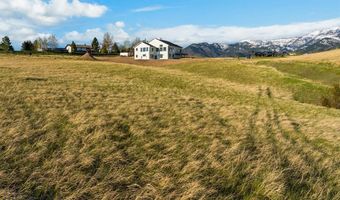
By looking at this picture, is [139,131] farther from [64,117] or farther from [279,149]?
[279,149]

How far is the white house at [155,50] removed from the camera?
5655 inches

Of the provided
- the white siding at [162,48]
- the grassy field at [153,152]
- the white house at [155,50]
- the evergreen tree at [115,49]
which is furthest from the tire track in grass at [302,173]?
the evergreen tree at [115,49]

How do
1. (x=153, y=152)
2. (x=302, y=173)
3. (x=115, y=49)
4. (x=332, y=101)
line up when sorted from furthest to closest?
(x=115, y=49) < (x=332, y=101) < (x=153, y=152) < (x=302, y=173)

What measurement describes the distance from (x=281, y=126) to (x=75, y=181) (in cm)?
1463

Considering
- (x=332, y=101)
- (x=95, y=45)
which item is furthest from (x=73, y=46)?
(x=332, y=101)

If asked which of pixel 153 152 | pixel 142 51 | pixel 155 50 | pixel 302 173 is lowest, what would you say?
pixel 302 173

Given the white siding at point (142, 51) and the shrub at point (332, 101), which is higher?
the white siding at point (142, 51)

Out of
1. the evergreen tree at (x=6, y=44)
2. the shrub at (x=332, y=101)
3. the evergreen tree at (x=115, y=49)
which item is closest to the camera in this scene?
the shrub at (x=332, y=101)

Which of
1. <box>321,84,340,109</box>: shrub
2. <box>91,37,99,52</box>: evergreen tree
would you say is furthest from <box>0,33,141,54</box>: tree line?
<box>321,84,340,109</box>: shrub

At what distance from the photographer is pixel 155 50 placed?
14775cm

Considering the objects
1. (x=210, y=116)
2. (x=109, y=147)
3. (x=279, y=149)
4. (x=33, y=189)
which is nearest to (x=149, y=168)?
(x=109, y=147)

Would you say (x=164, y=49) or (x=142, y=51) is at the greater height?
(x=164, y=49)

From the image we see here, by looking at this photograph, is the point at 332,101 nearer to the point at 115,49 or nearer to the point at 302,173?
the point at 302,173

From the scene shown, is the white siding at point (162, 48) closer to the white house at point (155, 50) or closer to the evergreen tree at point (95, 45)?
the white house at point (155, 50)
